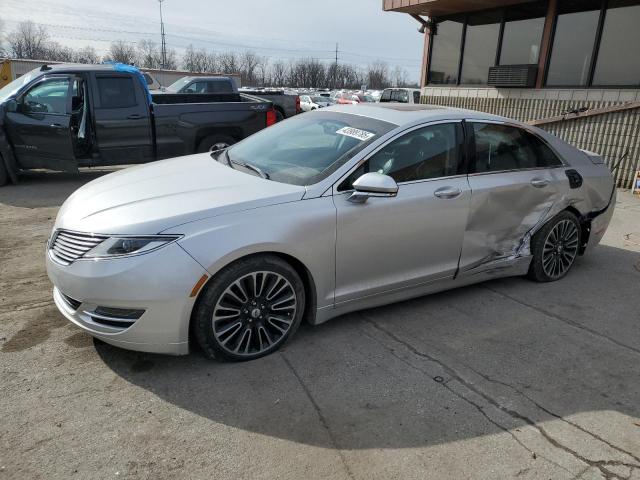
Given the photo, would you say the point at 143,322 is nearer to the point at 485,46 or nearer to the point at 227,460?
the point at 227,460

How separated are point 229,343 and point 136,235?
89 centimetres

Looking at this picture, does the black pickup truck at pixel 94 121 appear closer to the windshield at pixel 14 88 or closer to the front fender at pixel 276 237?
the windshield at pixel 14 88

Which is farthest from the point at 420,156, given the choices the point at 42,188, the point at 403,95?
the point at 403,95

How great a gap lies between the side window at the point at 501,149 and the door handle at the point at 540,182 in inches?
5.6

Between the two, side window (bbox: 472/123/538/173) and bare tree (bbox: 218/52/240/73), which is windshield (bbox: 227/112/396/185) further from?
bare tree (bbox: 218/52/240/73)

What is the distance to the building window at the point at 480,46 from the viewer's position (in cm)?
1220

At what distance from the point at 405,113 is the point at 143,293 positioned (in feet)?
8.07

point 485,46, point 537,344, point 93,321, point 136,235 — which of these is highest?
point 485,46

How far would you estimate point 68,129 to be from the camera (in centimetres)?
762

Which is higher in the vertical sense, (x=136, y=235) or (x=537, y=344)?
(x=136, y=235)

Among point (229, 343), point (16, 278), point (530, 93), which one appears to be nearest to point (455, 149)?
point (229, 343)

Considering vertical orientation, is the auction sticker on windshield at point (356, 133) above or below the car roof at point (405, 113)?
below

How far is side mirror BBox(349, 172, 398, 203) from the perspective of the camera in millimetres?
3242

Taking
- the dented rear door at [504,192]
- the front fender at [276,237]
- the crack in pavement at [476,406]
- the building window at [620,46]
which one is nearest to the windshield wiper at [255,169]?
the front fender at [276,237]
